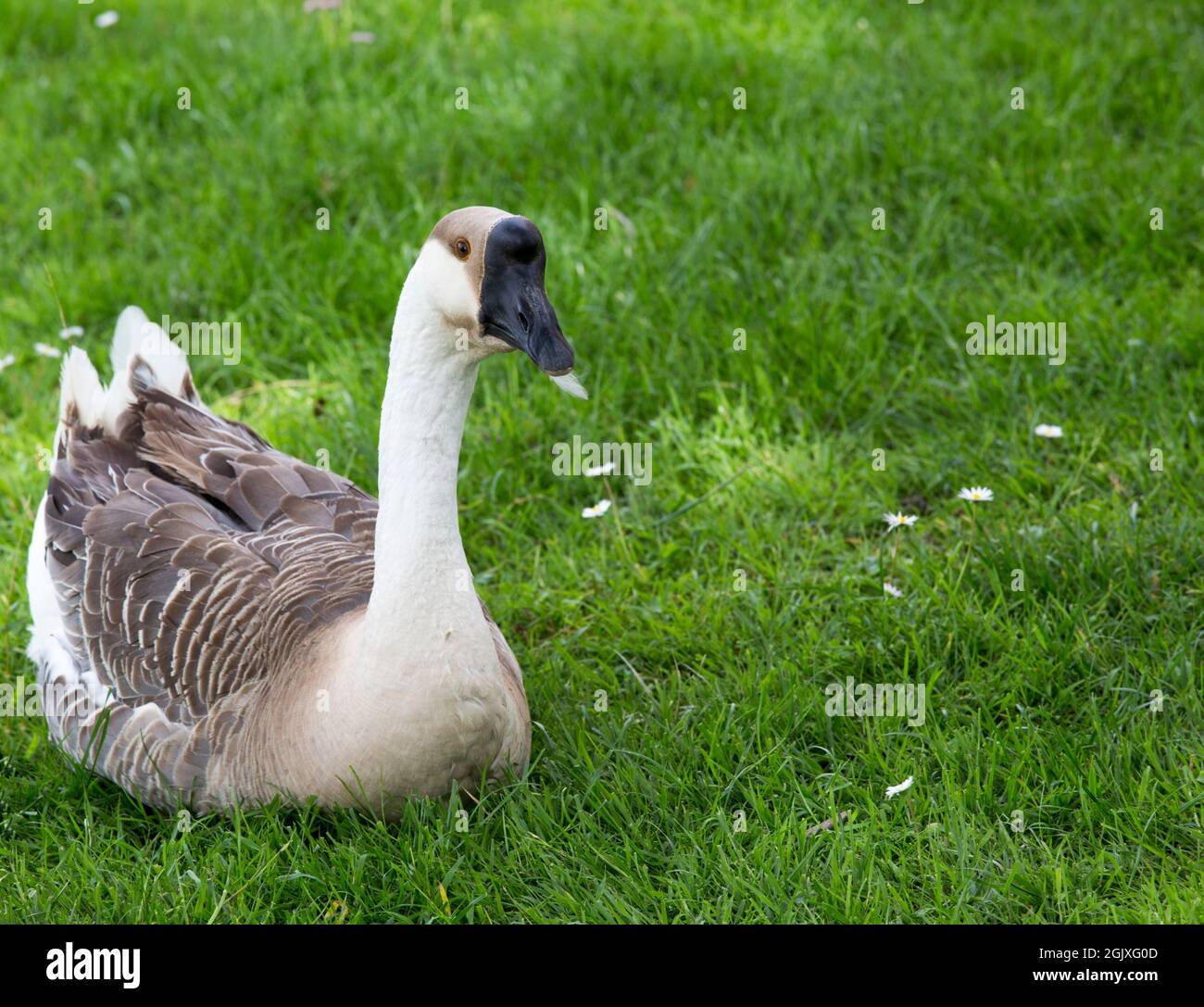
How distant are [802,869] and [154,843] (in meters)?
1.79

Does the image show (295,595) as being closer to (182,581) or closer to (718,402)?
(182,581)

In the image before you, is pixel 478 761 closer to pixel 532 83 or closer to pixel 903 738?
pixel 903 738

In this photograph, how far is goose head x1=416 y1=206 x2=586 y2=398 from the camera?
131 inches

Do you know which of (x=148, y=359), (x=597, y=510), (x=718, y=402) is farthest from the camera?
(x=718, y=402)

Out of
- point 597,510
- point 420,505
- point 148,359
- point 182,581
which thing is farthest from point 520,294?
point 148,359

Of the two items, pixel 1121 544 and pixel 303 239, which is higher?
pixel 303 239

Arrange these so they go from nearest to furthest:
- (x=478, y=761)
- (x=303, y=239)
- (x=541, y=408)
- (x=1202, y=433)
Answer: (x=478, y=761) → (x=1202, y=433) → (x=541, y=408) → (x=303, y=239)

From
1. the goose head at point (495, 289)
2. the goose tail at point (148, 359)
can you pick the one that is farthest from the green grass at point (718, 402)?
the goose head at point (495, 289)

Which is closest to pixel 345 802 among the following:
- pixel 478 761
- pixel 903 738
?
pixel 478 761

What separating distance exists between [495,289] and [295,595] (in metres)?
1.18

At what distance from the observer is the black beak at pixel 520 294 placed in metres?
3.32

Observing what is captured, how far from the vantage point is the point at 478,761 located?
3770 millimetres

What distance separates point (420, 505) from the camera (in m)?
3.62

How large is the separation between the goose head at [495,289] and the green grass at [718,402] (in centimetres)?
122
